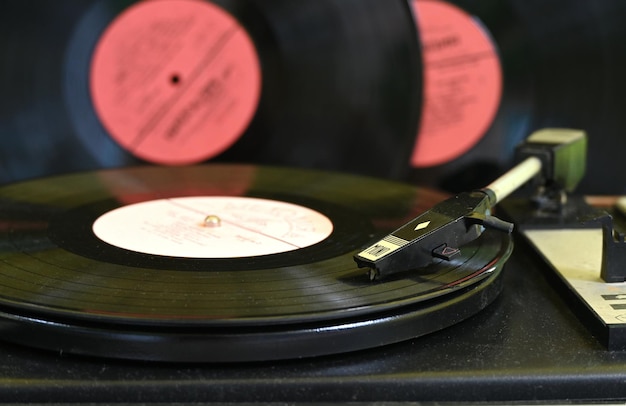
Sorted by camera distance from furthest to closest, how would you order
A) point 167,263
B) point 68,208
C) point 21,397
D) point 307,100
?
point 307,100 → point 68,208 → point 167,263 → point 21,397

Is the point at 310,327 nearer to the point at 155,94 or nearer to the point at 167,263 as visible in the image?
the point at 167,263

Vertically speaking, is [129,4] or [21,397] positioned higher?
[129,4]

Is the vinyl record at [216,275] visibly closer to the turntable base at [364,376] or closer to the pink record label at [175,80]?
the turntable base at [364,376]

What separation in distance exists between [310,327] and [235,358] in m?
0.06

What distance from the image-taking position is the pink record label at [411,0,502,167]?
46.3 inches

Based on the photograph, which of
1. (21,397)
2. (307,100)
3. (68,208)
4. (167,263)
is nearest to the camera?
(21,397)

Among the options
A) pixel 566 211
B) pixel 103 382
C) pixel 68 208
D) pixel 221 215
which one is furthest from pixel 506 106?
pixel 103 382

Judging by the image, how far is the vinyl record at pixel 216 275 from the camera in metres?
0.61

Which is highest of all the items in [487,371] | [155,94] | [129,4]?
[129,4]

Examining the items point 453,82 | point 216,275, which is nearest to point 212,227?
point 216,275

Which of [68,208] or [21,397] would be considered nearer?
[21,397]

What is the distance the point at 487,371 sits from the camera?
2.04ft

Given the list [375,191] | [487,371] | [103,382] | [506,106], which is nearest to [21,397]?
[103,382]

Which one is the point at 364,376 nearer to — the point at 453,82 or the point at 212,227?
the point at 212,227
